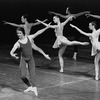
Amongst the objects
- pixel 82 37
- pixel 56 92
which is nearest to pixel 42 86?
pixel 56 92

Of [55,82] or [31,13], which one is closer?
[55,82]

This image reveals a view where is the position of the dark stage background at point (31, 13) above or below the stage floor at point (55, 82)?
above

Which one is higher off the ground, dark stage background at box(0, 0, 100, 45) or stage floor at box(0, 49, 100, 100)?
Answer: dark stage background at box(0, 0, 100, 45)

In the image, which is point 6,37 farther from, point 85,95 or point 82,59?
point 85,95

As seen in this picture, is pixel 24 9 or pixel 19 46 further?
pixel 24 9

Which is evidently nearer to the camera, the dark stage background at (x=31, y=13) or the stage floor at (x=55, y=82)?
the stage floor at (x=55, y=82)

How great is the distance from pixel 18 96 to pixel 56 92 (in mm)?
1005

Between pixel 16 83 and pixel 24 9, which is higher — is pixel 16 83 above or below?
below

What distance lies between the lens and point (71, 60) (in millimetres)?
12727

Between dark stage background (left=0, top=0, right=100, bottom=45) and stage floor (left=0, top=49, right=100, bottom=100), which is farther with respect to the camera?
dark stage background (left=0, top=0, right=100, bottom=45)

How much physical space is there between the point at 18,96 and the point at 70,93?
1.31 meters

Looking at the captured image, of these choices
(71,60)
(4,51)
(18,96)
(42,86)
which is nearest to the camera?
(18,96)

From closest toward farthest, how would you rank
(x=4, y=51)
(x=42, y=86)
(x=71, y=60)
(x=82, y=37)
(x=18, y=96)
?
(x=18, y=96) < (x=42, y=86) < (x=71, y=60) < (x=4, y=51) < (x=82, y=37)

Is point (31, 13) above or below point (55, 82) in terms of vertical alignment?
above
